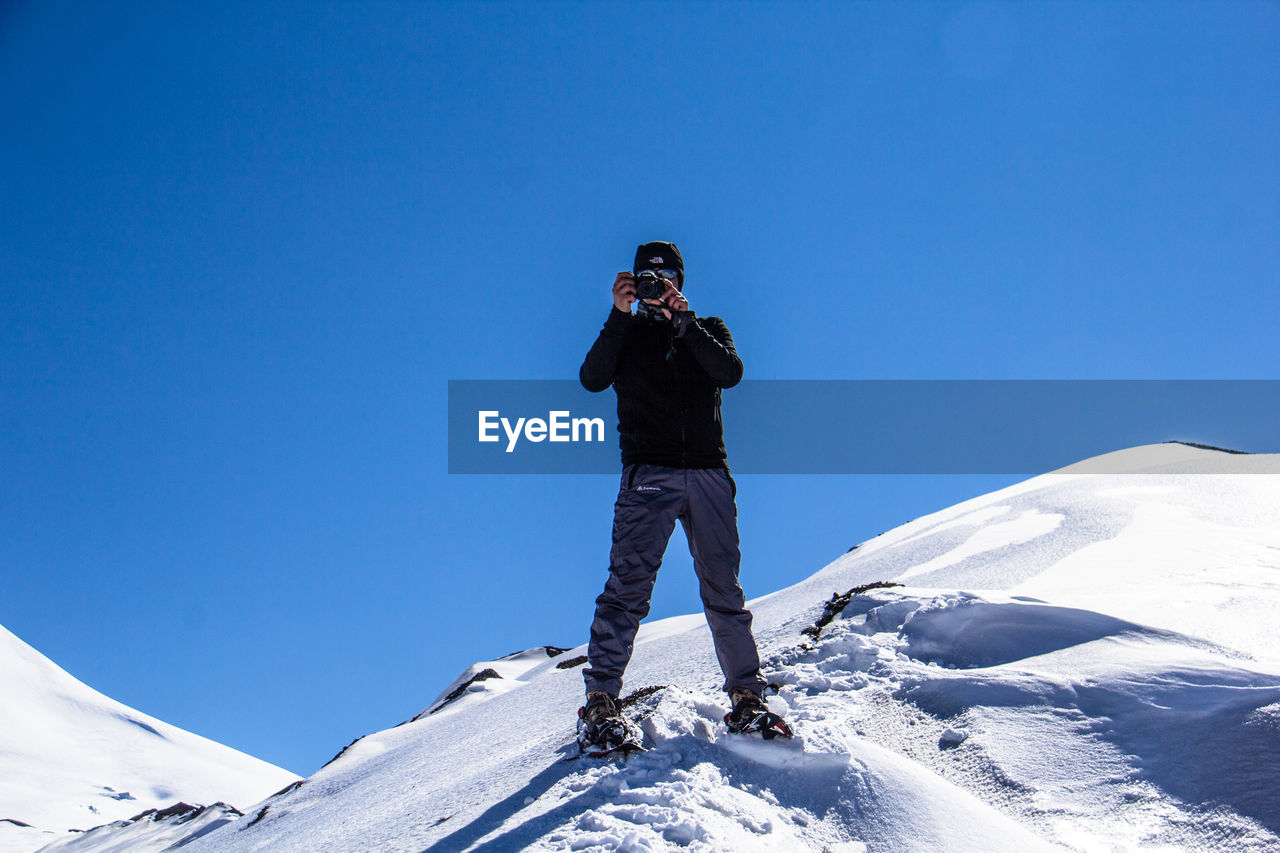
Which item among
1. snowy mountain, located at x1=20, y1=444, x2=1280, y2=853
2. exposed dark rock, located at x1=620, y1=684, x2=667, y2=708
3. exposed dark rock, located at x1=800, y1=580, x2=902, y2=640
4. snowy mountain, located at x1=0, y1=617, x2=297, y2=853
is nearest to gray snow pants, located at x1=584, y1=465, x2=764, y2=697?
snowy mountain, located at x1=20, y1=444, x2=1280, y2=853

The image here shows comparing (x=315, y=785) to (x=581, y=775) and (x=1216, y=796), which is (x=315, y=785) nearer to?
(x=581, y=775)

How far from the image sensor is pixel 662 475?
3.63 metres

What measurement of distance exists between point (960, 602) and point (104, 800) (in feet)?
136

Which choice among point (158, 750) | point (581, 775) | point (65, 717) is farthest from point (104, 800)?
point (581, 775)

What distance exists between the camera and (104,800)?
3353 cm

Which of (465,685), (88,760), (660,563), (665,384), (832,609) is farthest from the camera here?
(88,760)

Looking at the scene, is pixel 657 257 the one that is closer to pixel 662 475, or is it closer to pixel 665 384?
pixel 665 384

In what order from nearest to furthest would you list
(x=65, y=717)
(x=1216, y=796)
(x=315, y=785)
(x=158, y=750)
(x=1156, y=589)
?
(x=1216, y=796), (x=1156, y=589), (x=315, y=785), (x=158, y=750), (x=65, y=717)

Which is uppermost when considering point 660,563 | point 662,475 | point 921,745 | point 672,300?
point 672,300

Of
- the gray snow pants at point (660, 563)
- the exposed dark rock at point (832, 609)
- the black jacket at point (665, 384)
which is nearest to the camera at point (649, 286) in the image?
the black jacket at point (665, 384)

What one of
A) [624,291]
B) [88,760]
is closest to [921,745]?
[624,291]

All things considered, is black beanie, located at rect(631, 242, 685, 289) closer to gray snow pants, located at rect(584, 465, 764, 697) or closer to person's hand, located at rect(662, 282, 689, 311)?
person's hand, located at rect(662, 282, 689, 311)

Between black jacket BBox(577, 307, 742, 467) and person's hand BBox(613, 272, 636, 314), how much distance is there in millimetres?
40

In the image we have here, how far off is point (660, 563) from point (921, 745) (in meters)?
1.39
